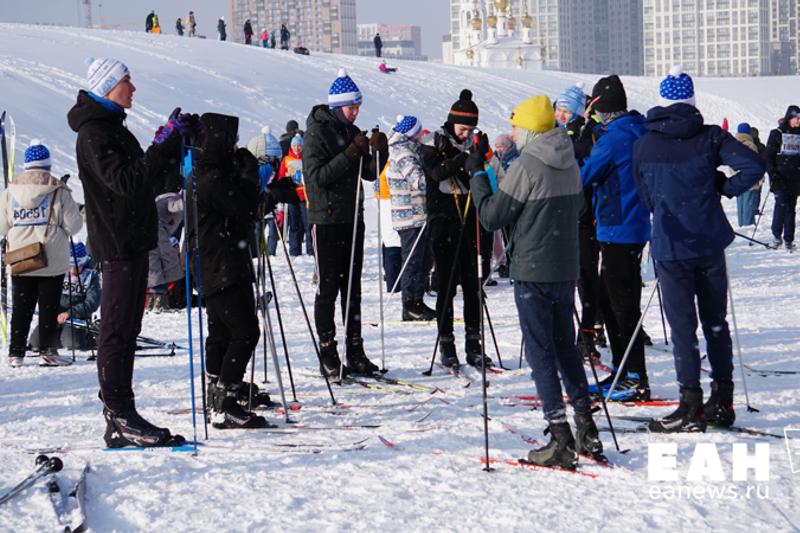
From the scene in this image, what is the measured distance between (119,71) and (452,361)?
10.4 ft

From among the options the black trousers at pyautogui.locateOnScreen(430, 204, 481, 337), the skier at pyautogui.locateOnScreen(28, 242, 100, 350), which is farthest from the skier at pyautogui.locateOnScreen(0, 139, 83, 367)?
the black trousers at pyautogui.locateOnScreen(430, 204, 481, 337)

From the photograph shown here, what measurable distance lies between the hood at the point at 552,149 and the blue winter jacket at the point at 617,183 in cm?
129

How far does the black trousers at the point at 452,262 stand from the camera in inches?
286

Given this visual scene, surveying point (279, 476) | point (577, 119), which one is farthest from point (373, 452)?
point (577, 119)

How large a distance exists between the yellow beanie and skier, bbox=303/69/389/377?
1984mm

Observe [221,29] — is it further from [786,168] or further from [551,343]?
[551,343]

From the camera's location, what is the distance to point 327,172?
267 inches

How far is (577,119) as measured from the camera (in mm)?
7750

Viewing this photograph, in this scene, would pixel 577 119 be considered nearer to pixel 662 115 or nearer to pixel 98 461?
pixel 662 115

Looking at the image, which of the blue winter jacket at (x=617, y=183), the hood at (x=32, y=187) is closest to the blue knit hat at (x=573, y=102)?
the blue winter jacket at (x=617, y=183)

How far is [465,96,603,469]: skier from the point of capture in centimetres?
→ 488

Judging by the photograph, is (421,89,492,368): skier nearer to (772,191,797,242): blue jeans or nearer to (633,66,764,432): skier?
(633,66,764,432): skier

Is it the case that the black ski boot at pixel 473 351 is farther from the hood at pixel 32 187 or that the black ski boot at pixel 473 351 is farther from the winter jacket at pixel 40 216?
the hood at pixel 32 187

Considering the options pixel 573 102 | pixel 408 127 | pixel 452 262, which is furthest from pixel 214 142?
pixel 408 127
